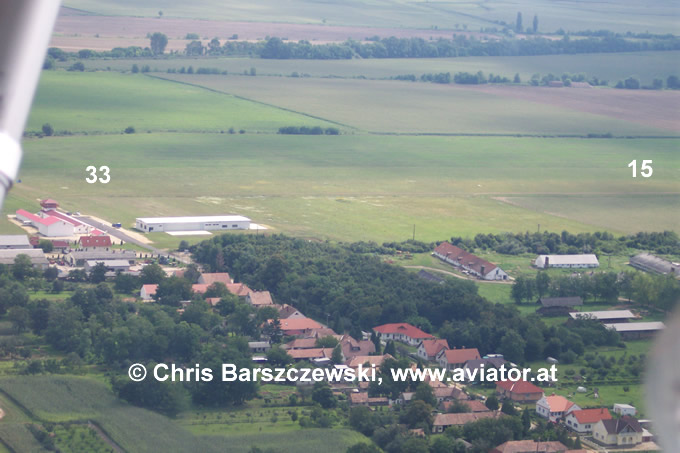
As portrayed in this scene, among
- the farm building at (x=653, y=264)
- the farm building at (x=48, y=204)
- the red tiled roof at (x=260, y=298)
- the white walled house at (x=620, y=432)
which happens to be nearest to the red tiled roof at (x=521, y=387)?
the white walled house at (x=620, y=432)

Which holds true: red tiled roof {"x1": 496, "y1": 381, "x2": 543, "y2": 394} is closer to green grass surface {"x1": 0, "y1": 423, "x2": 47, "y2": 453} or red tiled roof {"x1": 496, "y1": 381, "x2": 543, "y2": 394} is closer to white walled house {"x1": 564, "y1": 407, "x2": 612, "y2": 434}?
white walled house {"x1": 564, "y1": 407, "x2": 612, "y2": 434}

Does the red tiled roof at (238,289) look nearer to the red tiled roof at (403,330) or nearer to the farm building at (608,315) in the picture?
the red tiled roof at (403,330)

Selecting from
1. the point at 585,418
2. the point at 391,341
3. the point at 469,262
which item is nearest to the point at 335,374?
the point at 391,341

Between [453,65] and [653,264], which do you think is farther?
[453,65]

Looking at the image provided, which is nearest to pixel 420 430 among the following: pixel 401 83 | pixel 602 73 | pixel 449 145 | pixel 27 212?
pixel 27 212

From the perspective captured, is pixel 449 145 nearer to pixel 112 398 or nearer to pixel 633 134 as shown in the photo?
pixel 633 134

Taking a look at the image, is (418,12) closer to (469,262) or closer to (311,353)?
(469,262)
